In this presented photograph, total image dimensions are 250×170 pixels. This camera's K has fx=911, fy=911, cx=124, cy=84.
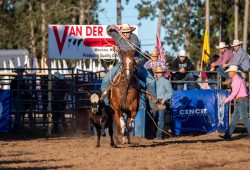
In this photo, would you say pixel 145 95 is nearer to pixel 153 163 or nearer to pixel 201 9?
pixel 153 163

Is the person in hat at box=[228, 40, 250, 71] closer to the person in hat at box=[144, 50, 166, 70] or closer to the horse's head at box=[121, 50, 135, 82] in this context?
the person in hat at box=[144, 50, 166, 70]

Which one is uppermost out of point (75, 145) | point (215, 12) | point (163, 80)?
point (215, 12)

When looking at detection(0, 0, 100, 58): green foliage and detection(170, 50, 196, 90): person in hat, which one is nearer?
detection(170, 50, 196, 90): person in hat

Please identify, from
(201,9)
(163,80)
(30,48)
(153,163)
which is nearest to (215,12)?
(201,9)

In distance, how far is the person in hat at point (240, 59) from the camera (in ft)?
76.8

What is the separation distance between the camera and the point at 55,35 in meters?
25.6

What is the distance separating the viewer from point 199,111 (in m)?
24.3

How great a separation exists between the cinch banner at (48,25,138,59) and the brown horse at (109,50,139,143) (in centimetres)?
605

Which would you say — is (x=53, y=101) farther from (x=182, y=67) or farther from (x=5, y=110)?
(x=182, y=67)

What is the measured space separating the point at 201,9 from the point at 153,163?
54580 mm

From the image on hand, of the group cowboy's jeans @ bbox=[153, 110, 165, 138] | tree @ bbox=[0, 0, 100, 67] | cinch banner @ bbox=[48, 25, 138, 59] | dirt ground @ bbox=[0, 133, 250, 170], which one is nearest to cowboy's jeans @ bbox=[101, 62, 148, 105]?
dirt ground @ bbox=[0, 133, 250, 170]

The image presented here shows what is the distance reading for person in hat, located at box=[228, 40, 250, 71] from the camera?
23.4 m

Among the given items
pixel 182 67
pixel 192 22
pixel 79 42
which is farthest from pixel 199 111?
pixel 192 22

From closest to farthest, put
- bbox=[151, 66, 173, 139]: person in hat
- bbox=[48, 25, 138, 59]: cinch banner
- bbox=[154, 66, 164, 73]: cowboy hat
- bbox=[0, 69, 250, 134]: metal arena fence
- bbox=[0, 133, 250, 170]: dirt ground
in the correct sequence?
bbox=[0, 133, 250, 170]: dirt ground, bbox=[151, 66, 173, 139]: person in hat, bbox=[154, 66, 164, 73]: cowboy hat, bbox=[0, 69, 250, 134]: metal arena fence, bbox=[48, 25, 138, 59]: cinch banner
